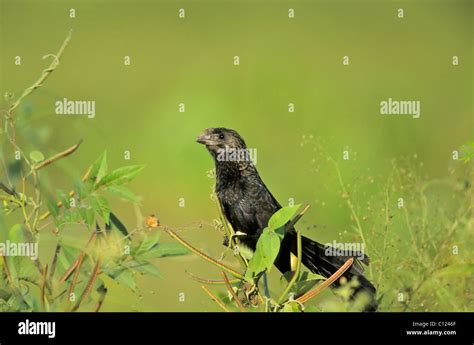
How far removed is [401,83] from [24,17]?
2905mm

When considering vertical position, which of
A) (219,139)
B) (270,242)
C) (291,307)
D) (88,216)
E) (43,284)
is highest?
(219,139)

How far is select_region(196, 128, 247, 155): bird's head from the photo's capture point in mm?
4438

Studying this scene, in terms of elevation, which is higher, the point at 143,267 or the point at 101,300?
the point at 143,267

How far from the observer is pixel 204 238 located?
5328 millimetres

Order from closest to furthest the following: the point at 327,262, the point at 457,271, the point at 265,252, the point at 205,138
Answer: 1. the point at 265,252
2. the point at 457,271
3. the point at 327,262
4. the point at 205,138

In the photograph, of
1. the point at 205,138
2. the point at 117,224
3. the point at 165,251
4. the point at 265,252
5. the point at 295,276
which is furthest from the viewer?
the point at 205,138

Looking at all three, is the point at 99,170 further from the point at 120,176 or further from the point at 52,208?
the point at 52,208

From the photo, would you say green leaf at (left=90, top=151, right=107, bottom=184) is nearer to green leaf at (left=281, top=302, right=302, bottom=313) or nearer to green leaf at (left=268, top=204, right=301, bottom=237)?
green leaf at (left=268, top=204, right=301, bottom=237)

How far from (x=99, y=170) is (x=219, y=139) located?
5.41ft

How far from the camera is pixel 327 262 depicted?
11.9 feet

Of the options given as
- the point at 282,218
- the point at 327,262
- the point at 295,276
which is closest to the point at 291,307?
the point at 295,276

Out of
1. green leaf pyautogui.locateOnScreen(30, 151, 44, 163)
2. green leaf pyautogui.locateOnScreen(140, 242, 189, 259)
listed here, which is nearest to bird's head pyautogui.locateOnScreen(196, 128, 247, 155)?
green leaf pyautogui.locateOnScreen(140, 242, 189, 259)
